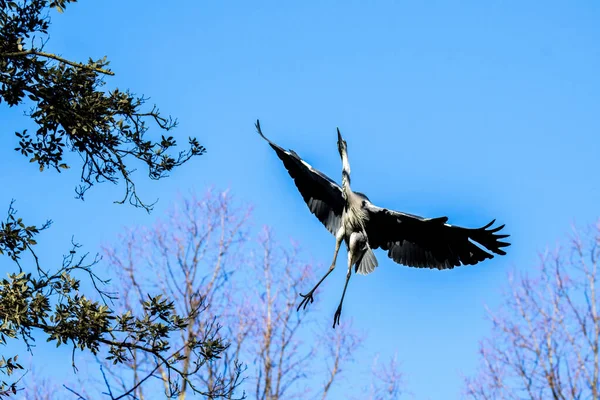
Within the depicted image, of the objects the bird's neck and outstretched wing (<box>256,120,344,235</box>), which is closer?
the bird's neck

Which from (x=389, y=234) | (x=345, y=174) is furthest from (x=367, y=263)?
(x=345, y=174)

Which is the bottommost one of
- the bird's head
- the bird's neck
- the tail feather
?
the tail feather

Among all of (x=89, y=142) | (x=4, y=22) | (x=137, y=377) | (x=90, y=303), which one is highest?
(x=137, y=377)


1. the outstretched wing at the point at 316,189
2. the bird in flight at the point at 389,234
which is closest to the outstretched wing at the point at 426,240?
the bird in flight at the point at 389,234

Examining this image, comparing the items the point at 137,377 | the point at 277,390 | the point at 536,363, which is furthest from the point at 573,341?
the point at 137,377

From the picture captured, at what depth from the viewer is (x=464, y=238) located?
350 inches

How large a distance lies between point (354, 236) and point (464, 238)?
1.02 m

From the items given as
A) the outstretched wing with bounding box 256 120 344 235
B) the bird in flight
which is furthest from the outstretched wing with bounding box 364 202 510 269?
the outstretched wing with bounding box 256 120 344 235

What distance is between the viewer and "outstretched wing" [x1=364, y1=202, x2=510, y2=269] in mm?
8773

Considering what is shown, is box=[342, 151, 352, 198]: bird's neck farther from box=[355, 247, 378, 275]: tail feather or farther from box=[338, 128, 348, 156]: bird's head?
box=[355, 247, 378, 275]: tail feather

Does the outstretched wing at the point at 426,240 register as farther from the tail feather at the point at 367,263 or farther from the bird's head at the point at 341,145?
the bird's head at the point at 341,145

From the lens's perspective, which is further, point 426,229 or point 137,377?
point 137,377

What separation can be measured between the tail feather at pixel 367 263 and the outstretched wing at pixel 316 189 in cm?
51

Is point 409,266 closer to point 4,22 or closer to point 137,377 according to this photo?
point 4,22
